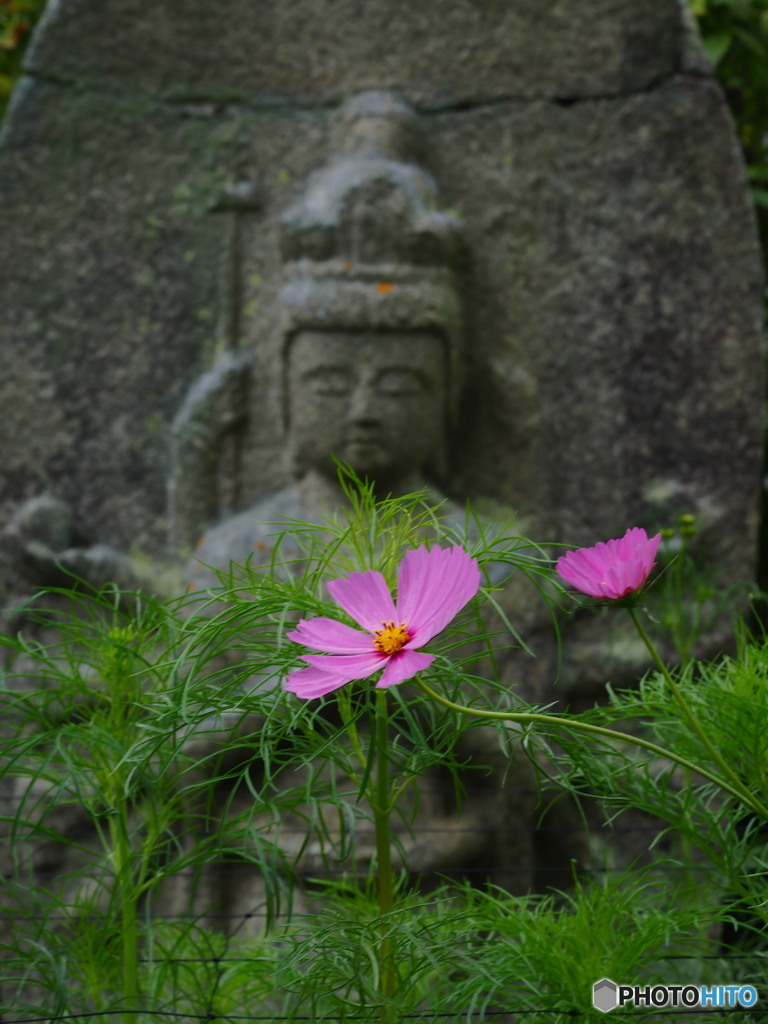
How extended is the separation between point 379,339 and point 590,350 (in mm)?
439

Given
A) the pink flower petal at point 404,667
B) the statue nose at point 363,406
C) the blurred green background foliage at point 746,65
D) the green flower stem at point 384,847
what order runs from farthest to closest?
the blurred green background foliage at point 746,65 < the statue nose at point 363,406 < the green flower stem at point 384,847 < the pink flower petal at point 404,667

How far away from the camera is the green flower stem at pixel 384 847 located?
2.44 ft

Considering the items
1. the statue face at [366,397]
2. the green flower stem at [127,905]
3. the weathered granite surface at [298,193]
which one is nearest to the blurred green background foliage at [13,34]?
the weathered granite surface at [298,193]

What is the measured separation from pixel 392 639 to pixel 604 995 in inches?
14.1

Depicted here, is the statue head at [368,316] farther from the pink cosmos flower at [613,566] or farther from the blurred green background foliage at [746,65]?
the pink cosmos flower at [613,566]

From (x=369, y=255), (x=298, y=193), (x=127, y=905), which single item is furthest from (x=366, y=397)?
(x=127, y=905)

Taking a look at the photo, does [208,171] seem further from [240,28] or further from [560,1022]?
[560,1022]

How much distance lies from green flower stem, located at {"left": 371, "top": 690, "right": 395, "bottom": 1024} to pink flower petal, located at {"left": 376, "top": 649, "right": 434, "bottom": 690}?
0.09 meters

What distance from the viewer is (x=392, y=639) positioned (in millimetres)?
680

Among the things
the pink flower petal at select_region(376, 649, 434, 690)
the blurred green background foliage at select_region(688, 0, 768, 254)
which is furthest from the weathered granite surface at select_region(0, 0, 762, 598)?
the pink flower petal at select_region(376, 649, 434, 690)

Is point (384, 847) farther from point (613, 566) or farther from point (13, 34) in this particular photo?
point (13, 34)

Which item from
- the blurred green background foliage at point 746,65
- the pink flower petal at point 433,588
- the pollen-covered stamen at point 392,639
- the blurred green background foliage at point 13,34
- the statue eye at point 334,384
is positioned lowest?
the pollen-covered stamen at point 392,639

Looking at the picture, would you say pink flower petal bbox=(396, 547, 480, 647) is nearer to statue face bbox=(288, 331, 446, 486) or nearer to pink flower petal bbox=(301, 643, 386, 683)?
pink flower petal bbox=(301, 643, 386, 683)

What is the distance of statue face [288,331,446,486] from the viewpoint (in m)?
2.05
